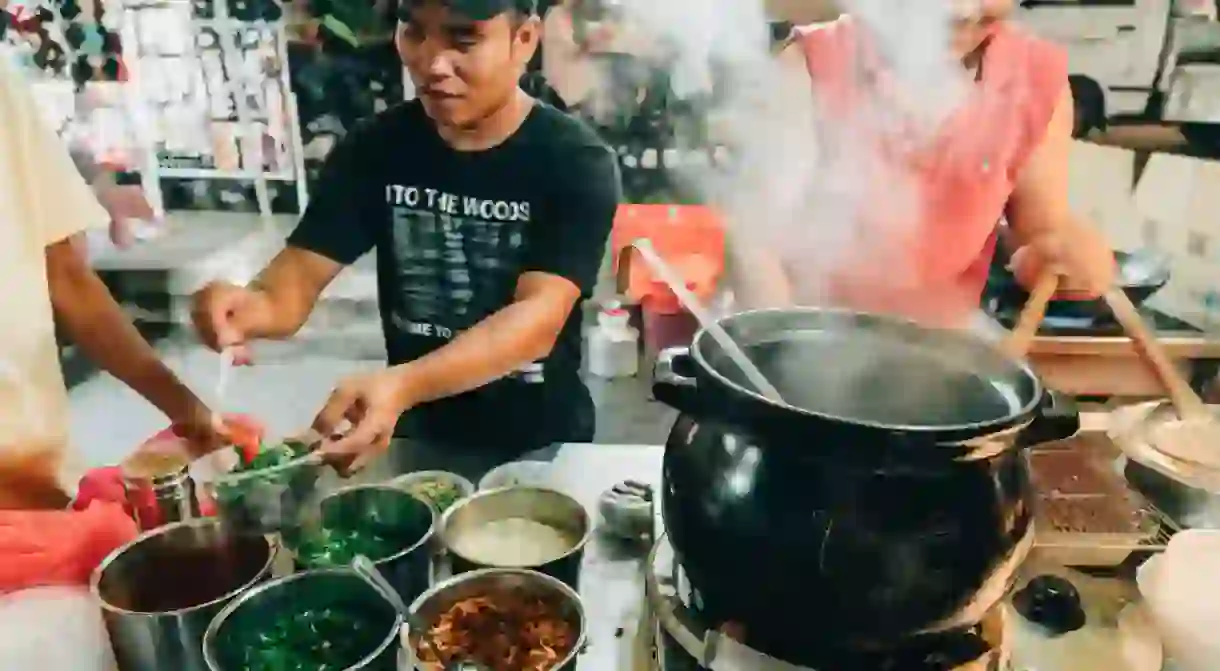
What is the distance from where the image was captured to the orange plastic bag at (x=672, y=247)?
1.04 meters

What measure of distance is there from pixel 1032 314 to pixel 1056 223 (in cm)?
11

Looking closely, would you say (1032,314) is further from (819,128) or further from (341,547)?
(341,547)

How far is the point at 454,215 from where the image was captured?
3.29 ft

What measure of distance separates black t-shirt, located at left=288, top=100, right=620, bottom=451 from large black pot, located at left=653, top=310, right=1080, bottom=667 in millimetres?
390

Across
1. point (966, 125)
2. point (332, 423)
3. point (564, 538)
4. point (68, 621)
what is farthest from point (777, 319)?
point (68, 621)

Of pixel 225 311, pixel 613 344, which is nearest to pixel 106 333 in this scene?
pixel 225 311

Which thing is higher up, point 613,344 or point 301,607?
point 613,344

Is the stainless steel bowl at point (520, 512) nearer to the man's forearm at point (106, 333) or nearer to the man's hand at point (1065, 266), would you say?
the man's forearm at point (106, 333)

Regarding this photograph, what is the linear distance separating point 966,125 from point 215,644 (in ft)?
2.90

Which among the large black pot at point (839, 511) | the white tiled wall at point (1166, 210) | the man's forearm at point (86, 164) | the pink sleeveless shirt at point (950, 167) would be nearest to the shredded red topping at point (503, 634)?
the large black pot at point (839, 511)

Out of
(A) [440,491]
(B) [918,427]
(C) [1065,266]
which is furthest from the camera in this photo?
(C) [1065,266]

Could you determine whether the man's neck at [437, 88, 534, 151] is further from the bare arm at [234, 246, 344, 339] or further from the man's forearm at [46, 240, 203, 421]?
the man's forearm at [46, 240, 203, 421]

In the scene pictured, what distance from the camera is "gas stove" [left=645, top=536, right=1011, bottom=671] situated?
2.01 ft

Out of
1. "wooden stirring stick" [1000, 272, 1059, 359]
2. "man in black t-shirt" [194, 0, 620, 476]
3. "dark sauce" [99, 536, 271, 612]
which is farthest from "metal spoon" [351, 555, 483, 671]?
"wooden stirring stick" [1000, 272, 1059, 359]
